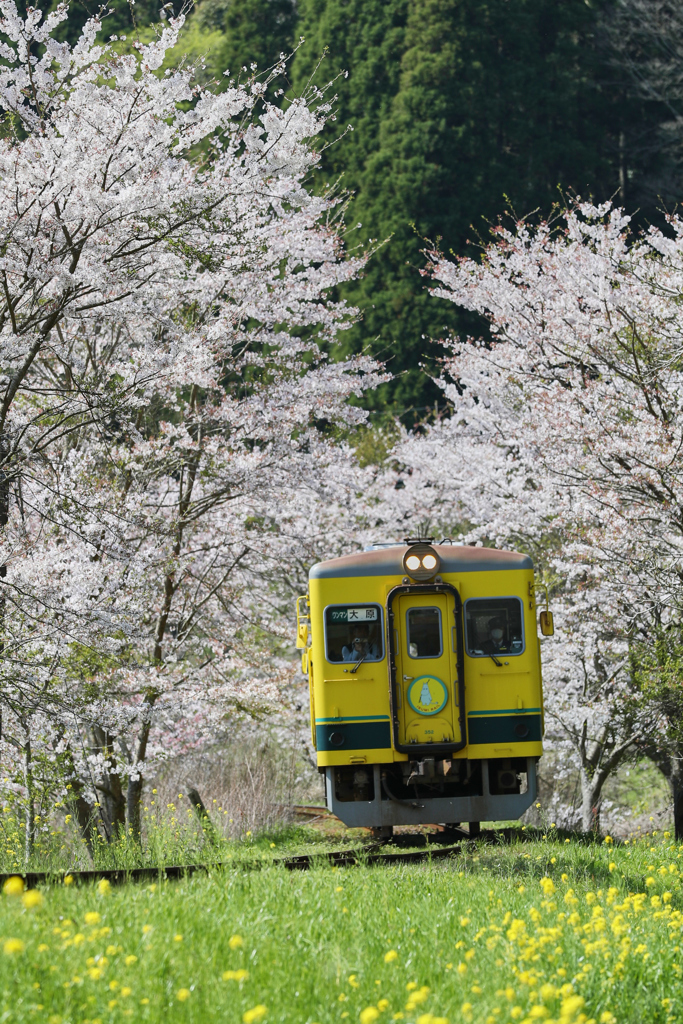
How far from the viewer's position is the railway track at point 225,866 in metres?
5.39

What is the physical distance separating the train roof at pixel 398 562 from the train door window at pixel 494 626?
0.29 meters

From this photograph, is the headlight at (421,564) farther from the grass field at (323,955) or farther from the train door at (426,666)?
the grass field at (323,955)

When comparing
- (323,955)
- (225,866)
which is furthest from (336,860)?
(323,955)

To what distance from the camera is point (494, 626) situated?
28.9 ft

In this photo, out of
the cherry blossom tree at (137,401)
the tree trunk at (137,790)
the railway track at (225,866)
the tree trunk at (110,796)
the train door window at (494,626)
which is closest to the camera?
the railway track at (225,866)

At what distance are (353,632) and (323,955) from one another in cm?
473

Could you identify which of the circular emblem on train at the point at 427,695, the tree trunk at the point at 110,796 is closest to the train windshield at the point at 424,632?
the circular emblem on train at the point at 427,695

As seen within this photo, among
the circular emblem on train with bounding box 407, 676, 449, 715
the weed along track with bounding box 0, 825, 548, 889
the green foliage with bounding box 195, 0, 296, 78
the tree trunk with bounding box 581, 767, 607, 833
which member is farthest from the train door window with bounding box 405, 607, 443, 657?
the green foliage with bounding box 195, 0, 296, 78

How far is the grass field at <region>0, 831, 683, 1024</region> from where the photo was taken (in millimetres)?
3305

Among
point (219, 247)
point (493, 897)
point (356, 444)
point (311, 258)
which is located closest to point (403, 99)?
point (356, 444)

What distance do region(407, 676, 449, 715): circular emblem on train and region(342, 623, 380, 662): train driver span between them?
15.5 inches

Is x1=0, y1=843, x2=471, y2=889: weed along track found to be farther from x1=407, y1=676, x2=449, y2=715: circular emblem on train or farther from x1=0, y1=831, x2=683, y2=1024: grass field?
x1=407, y1=676, x2=449, y2=715: circular emblem on train

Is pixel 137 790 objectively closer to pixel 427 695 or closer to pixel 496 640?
pixel 427 695

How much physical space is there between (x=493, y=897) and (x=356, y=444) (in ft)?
46.7
